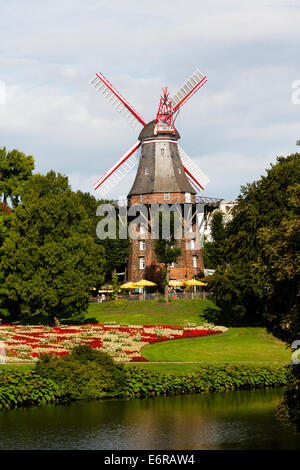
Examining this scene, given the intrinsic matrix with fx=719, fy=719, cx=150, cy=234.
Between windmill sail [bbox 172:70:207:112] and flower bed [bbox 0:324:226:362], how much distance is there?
137ft

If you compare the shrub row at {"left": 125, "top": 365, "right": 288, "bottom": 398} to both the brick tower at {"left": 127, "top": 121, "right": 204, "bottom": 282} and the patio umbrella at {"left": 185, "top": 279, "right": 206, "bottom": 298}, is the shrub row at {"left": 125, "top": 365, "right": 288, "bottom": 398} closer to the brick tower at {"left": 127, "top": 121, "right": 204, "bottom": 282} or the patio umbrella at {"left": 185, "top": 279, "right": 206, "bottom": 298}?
the patio umbrella at {"left": 185, "top": 279, "right": 206, "bottom": 298}

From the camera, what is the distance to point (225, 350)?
4969cm

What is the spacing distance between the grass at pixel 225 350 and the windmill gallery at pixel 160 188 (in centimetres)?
3569

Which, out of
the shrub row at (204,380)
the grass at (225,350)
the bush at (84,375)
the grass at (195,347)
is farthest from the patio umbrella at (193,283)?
the bush at (84,375)

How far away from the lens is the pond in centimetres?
2648

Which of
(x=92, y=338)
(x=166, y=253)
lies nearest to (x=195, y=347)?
(x=92, y=338)

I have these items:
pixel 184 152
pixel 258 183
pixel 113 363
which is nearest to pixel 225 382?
pixel 113 363

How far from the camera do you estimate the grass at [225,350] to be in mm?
45312

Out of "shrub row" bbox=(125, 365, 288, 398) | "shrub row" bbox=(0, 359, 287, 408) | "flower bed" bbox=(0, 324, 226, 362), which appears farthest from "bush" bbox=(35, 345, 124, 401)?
"flower bed" bbox=(0, 324, 226, 362)

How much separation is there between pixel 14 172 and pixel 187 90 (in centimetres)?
3377

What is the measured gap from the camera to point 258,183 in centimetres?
6625

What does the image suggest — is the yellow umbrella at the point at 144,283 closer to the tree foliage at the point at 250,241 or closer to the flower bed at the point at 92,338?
the tree foliage at the point at 250,241
